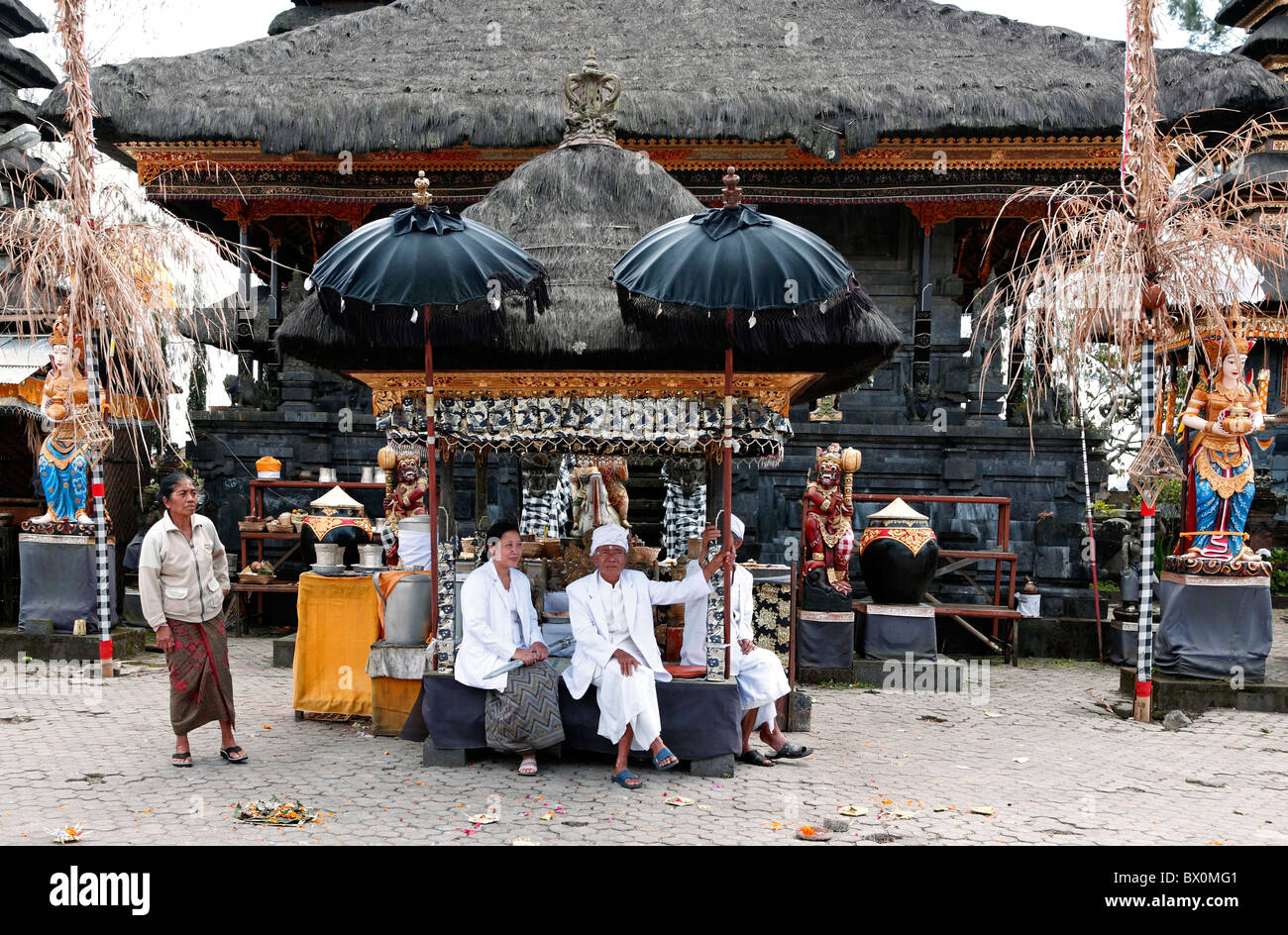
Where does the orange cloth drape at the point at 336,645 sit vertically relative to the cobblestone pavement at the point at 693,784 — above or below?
above

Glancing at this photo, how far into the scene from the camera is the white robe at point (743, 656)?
6.24m

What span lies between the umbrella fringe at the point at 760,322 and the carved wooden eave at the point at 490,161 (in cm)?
711

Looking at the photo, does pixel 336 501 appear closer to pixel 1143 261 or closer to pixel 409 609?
pixel 409 609

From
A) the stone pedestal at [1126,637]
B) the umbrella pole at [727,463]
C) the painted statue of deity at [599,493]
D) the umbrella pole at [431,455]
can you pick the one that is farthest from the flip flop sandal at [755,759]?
the stone pedestal at [1126,637]

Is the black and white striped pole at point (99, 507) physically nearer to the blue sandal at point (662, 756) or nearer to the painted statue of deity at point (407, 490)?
the painted statue of deity at point (407, 490)

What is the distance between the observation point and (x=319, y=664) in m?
7.40

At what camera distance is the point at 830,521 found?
31.7 feet

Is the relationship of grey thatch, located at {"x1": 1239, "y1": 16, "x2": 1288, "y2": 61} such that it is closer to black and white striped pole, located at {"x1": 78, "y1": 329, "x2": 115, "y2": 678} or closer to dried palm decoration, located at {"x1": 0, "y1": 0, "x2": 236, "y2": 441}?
dried palm decoration, located at {"x1": 0, "y1": 0, "x2": 236, "y2": 441}

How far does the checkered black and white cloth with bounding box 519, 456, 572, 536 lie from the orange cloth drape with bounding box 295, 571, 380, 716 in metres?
2.39

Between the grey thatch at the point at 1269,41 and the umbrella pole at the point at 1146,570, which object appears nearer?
the umbrella pole at the point at 1146,570

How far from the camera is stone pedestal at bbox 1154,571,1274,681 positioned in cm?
819

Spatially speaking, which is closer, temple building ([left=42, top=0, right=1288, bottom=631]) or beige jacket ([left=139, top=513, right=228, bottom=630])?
beige jacket ([left=139, top=513, right=228, bottom=630])

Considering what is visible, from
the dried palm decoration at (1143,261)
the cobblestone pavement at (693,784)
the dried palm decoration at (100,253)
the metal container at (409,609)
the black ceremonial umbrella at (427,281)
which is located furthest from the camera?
the dried palm decoration at (100,253)

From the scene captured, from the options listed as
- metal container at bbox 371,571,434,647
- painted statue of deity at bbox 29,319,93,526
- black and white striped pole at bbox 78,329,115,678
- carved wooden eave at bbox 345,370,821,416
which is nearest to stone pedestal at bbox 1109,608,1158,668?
carved wooden eave at bbox 345,370,821,416
